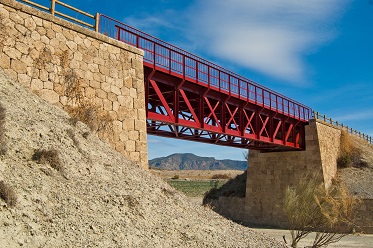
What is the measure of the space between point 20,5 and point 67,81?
2.95 meters

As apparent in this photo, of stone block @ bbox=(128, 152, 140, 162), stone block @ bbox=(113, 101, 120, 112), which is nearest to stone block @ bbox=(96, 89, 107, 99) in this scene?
stone block @ bbox=(113, 101, 120, 112)

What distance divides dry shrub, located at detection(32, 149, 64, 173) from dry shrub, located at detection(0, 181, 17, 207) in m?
1.64

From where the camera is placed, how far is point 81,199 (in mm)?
8141

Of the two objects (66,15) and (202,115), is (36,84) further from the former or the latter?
(202,115)

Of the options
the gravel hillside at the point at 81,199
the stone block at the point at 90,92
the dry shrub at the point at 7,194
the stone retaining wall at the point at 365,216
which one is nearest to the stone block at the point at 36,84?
the gravel hillside at the point at 81,199

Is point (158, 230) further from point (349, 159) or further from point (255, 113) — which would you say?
point (349, 159)

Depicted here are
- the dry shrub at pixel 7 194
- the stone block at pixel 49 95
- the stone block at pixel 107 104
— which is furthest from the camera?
the stone block at pixel 107 104

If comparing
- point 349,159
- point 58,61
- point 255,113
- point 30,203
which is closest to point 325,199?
point 255,113

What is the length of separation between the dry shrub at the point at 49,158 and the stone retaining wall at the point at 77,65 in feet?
14.4

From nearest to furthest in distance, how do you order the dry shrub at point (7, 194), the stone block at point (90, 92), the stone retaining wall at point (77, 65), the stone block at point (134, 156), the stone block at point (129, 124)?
the dry shrub at point (7, 194) < the stone retaining wall at point (77, 65) < the stone block at point (90, 92) < the stone block at point (134, 156) < the stone block at point (129, 124)

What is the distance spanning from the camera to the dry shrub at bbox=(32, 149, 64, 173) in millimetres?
8359

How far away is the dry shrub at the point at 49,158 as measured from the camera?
8.36 meters

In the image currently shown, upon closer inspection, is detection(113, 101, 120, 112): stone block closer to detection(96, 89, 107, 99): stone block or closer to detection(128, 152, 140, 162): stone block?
detection(96, 89, 107, 99): stone block

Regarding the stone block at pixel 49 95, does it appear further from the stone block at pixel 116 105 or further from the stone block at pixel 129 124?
the stone block at pixel 129 124
